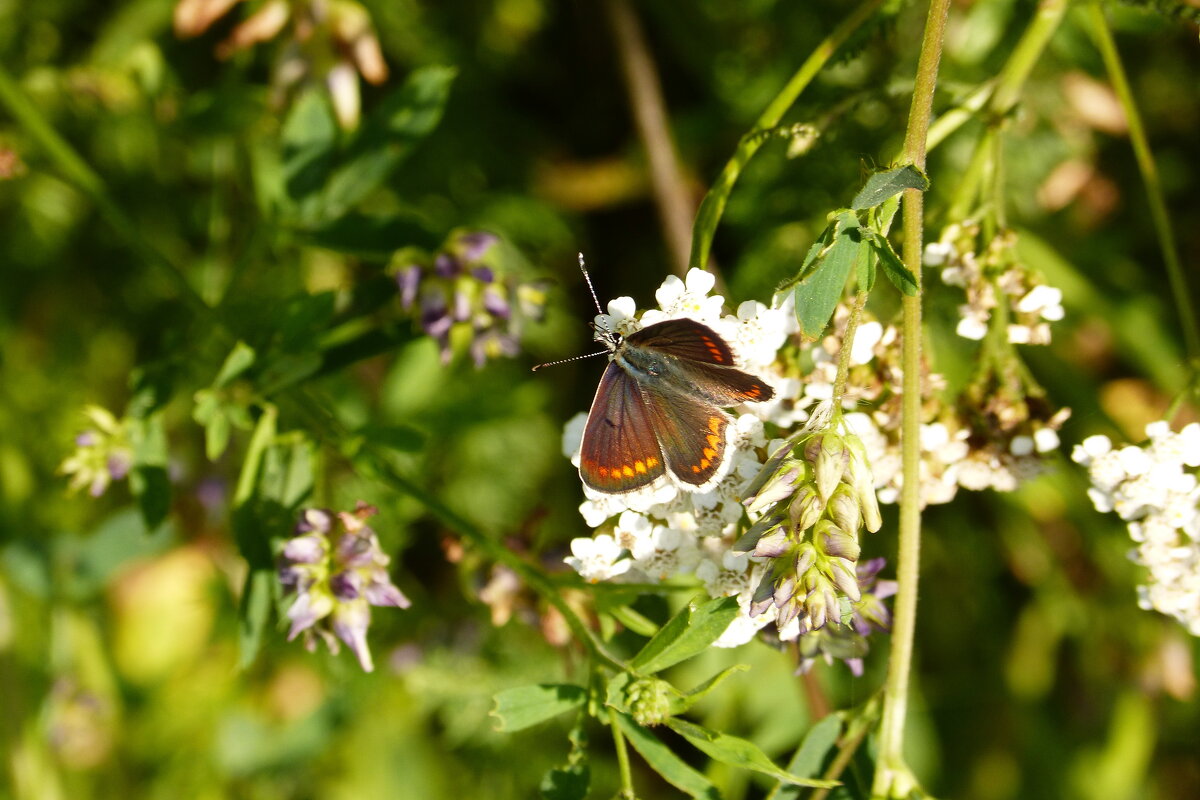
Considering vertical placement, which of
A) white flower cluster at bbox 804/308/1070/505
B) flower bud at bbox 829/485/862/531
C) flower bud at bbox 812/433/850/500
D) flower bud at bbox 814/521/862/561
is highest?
white flower cluster at bbox 804/308/1070/505

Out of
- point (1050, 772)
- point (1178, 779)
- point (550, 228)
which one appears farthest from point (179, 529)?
point (1178, 779)

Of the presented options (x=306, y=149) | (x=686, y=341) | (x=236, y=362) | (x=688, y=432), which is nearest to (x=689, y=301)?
(x=686, y=341)

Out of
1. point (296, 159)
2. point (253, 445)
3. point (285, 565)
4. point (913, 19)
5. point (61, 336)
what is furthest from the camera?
point (61, 336)

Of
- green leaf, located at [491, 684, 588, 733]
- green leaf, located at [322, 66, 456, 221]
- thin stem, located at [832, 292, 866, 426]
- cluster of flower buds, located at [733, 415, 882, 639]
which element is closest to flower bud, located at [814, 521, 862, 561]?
cluster of flower buds, located at [733, 415, 882, 639]

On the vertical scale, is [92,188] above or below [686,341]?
below

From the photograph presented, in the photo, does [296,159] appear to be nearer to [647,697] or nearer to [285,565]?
[285,565]

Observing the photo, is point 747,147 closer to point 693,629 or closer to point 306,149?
point 693,629

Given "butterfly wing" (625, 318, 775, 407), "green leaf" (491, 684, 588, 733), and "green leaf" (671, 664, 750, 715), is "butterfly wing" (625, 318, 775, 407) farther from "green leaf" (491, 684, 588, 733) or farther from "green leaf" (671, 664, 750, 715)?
"green leaf" (491, 684, 588, 733)
